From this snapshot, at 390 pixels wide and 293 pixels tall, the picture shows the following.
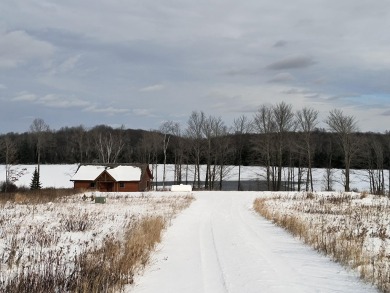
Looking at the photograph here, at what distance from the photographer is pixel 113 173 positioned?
60219 millimetres

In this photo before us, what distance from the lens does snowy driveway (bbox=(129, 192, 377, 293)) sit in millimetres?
6543

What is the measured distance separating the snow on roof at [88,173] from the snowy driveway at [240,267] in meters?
50.1

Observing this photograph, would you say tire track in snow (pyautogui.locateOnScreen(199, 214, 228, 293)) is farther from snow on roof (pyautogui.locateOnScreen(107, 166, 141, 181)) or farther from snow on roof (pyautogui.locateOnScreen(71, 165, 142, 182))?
snow on roof (pyautogui.locateOnScreen(71, 165, 142, 182))

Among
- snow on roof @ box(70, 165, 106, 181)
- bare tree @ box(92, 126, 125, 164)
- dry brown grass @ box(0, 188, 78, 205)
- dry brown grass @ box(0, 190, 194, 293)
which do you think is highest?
bare tree @ box(92, 126, 125, 164)

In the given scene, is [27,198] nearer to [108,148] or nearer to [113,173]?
[113,173]

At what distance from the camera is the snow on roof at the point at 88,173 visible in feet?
197

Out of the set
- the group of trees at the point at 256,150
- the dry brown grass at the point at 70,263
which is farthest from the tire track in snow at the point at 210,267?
the group of trees at the point at 256,150

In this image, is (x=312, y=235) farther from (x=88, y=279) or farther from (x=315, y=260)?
(x=88, y=279)

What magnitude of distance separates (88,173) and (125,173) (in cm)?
599

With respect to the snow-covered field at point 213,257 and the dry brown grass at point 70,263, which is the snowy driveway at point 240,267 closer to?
the snow-covered field at point 213,257

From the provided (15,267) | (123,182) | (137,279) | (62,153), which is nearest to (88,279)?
(137,279)

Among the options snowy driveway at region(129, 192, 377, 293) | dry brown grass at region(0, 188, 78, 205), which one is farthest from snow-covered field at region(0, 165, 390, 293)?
dry brown grass at region(0, 188, 78, 205)

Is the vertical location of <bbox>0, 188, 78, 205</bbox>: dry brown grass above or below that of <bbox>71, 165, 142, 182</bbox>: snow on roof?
below

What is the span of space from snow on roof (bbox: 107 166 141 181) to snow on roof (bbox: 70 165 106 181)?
1946 mm
